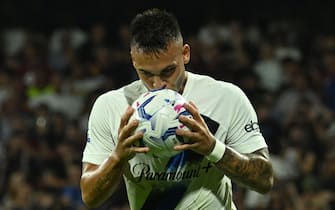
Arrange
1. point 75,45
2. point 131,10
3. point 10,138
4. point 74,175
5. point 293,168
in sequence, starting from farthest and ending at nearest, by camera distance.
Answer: point 131,10 → point 75,45 → point 10,138 → point 74,175 → point 293,168

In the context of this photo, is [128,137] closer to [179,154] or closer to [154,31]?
[179,154]

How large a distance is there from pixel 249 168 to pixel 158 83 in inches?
20.8

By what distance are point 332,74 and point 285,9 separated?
280 centimetres

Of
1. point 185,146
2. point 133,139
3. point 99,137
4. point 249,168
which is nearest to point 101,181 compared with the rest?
point 99,137

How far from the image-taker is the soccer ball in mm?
3248

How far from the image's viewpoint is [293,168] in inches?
344

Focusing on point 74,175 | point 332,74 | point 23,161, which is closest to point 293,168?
point 332,74

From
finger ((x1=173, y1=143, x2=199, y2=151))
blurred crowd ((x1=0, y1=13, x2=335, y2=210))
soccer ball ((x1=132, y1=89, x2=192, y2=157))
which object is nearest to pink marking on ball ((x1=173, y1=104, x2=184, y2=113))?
soccer ball ((x1=132, y1=89, x2=192, y2=157))

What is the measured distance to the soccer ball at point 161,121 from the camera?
3248 mm

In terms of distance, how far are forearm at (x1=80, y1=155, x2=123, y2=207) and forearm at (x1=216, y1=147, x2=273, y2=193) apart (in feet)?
1.39

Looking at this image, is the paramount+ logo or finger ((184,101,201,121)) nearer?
finger ((184,101,201,121))

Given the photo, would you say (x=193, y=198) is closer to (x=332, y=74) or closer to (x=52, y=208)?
(x=52, y=208)

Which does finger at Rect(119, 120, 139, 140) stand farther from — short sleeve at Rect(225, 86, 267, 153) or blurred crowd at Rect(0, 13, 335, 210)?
blurred crowd at Rect(0, 13, 335, 210)

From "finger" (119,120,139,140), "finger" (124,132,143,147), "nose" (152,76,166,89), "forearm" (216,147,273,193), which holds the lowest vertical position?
"forearm" (216,147,273,193)
